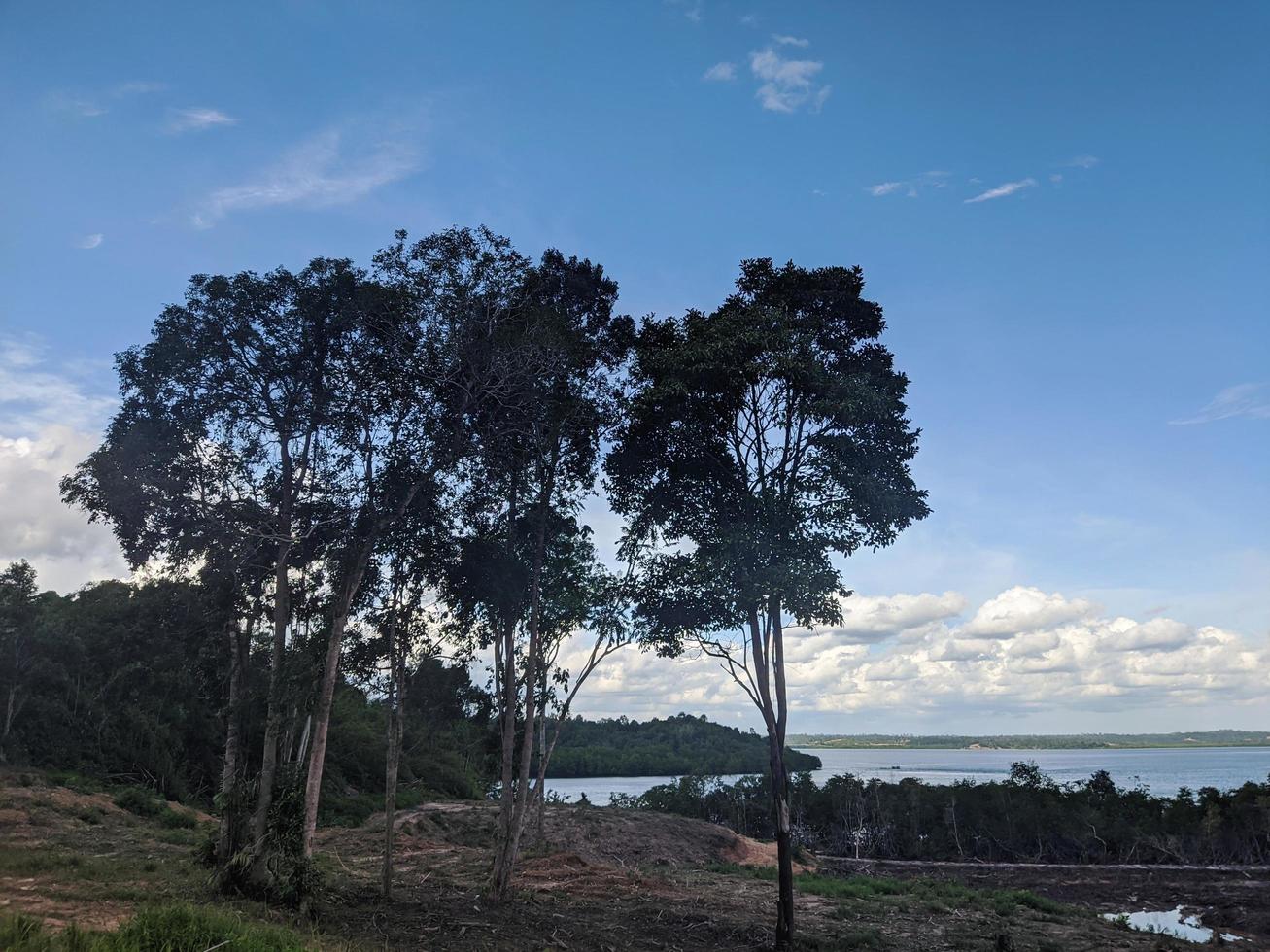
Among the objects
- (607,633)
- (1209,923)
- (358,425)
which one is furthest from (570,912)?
(1209,923)

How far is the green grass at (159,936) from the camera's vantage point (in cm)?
704

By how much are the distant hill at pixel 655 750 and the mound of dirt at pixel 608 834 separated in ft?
152

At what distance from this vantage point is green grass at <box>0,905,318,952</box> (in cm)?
704

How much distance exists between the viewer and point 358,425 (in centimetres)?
1619

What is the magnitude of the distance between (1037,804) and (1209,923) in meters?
16.5

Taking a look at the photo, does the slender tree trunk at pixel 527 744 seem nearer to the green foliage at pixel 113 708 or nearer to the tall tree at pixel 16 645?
the green foliage at pixel 113 708

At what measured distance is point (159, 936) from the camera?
7812mm

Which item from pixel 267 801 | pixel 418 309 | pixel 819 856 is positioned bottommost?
pixel 819 856

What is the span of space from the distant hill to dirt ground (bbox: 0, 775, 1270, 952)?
52.7m

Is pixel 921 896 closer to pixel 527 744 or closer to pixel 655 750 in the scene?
pixel 527 744

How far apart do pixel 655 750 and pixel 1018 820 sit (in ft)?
192

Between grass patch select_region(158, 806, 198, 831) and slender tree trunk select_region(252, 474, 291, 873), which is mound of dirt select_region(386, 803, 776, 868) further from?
slender tree trunk select_region(252, 474, 291, 873)

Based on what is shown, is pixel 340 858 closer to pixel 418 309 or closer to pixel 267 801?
pixel 267 801

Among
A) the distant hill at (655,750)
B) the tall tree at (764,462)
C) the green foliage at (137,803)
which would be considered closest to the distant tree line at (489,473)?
the tall tree at (764,462)
